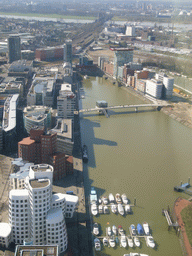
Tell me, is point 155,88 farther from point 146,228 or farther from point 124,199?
point 146,228

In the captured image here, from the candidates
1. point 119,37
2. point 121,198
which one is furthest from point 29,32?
point 121,198

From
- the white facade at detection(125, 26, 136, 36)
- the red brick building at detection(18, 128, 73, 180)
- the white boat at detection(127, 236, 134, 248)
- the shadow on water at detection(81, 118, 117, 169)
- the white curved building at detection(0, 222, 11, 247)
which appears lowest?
the white boat at detection(127, 236, 134, 248)

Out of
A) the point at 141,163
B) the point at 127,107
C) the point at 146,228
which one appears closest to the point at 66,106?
the point at 127,107

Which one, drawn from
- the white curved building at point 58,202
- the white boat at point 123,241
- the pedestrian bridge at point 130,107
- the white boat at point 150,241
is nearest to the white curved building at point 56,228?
the white curved building at point 58,202

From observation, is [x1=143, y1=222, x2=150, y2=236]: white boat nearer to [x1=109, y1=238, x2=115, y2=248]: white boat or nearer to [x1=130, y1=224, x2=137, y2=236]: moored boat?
[x1=130, y1=224, x2=137, y2=236]: moored boat

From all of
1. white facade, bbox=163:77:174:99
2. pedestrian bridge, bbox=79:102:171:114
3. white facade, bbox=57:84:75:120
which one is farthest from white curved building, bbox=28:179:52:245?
white facade, bbox=163:77:174:99

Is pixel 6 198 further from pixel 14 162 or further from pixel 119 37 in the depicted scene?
pixel 119 37
